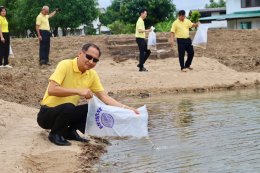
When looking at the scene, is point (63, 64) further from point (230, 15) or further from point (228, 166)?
point (230, 15)

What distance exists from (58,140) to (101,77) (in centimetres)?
807

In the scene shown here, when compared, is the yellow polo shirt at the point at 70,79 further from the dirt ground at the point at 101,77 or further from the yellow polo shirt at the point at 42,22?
the yellow polo shirt at the point at 42,22

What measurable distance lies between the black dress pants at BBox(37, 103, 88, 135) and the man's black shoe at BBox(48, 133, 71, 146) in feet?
0.15

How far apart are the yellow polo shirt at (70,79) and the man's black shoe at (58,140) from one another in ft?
1.21

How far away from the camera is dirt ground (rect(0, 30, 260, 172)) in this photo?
18.9 feet

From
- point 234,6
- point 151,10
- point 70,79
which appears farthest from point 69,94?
point 234,6

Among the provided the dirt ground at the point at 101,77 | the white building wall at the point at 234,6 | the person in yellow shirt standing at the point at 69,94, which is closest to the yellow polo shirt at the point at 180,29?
the dirt ground at the point at 101,77

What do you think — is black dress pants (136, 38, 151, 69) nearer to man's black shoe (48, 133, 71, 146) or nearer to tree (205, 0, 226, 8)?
man's black shoe (48, 133, 71, 146)

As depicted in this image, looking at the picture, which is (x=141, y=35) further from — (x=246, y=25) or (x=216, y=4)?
(x=216, y=4)

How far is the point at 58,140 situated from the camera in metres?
6.21

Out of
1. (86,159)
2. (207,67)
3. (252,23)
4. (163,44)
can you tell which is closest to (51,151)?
(86,159)

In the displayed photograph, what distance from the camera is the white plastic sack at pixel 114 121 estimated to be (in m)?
6.10

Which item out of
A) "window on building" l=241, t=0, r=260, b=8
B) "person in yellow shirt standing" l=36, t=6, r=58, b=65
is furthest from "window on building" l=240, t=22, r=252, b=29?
"person in yellow shirt standing" l=36, t=6, r=58, b=65

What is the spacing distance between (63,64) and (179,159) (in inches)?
64.1
